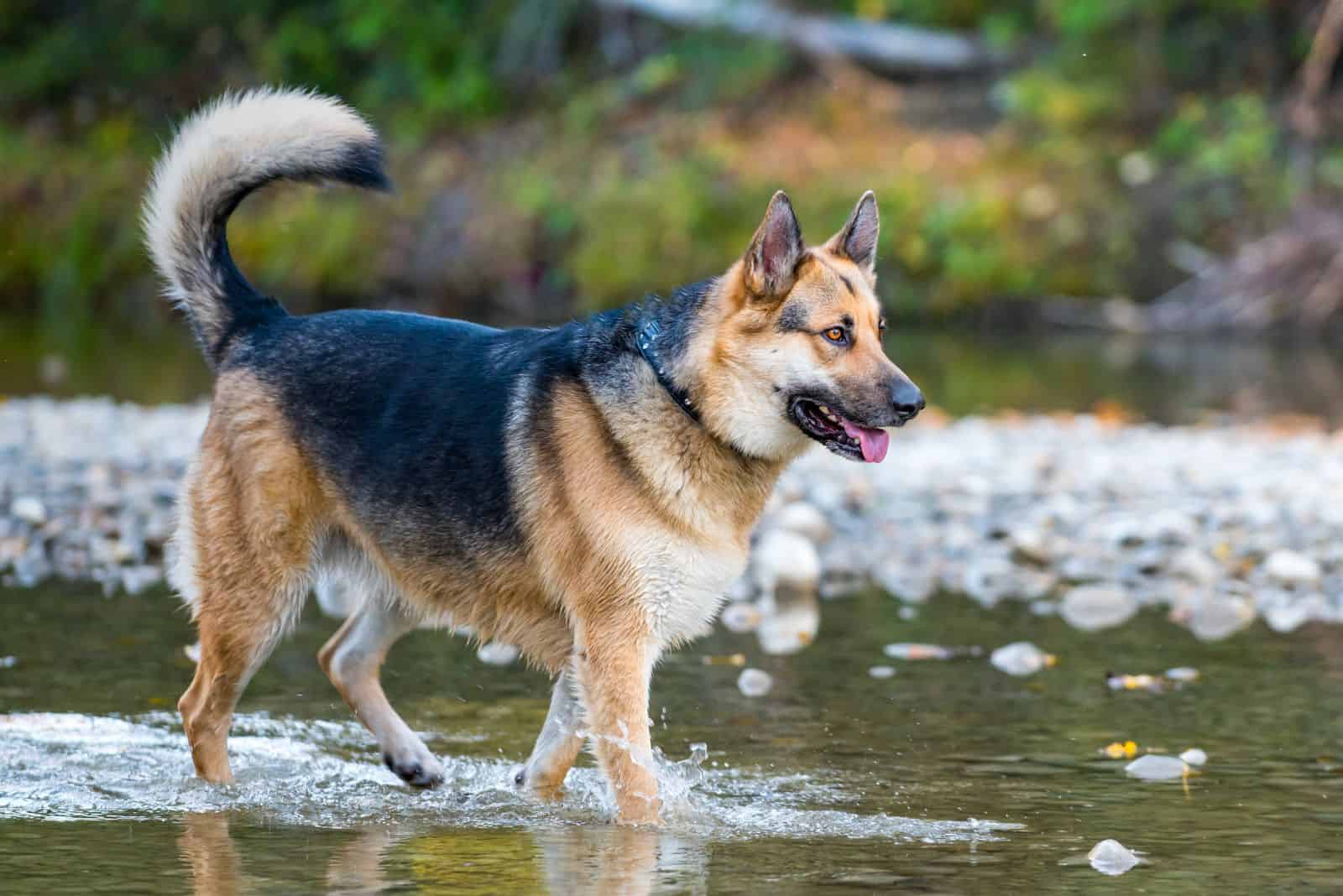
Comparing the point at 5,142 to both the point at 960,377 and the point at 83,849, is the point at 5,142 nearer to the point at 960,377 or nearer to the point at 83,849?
the point at 960,377

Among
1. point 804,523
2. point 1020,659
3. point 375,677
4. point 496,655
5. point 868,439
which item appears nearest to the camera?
point 868,439

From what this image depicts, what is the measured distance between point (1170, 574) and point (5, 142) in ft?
69.4

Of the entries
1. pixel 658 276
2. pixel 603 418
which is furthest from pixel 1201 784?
A: pixel 658 276

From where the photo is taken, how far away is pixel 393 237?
22219 mm

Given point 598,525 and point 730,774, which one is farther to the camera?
point 730,774

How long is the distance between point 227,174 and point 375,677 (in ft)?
5.35

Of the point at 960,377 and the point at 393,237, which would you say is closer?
the point at 960,377

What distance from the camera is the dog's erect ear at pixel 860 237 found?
5227 mm

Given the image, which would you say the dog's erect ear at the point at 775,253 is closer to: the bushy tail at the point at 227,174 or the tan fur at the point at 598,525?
the tan fur at the point at 598,525

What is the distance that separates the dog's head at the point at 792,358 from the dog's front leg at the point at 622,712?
0.63 m

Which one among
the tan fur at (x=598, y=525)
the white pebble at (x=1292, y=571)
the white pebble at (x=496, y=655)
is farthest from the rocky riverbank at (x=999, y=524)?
the tan fur at (x=598, y=525)

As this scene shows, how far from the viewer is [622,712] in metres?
4.89

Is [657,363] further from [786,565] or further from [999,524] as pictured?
[999,524]

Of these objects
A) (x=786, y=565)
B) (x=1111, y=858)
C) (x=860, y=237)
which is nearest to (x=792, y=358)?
(x=860, y=237)
